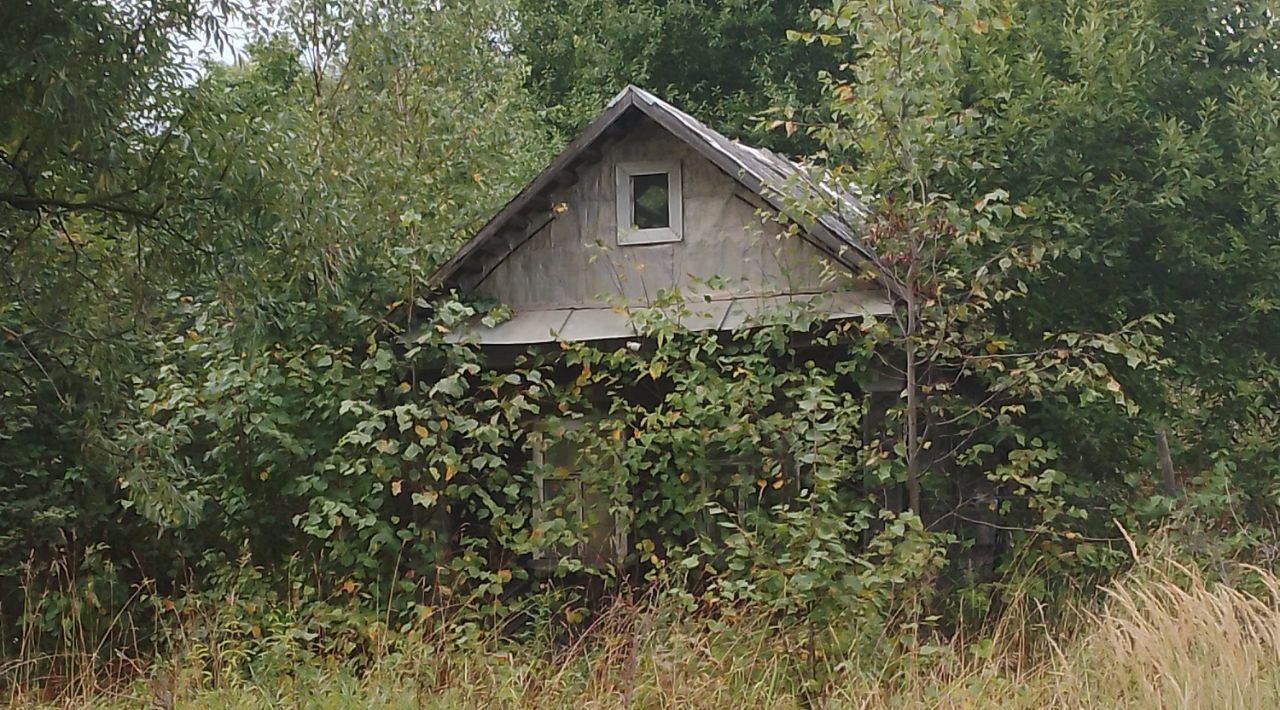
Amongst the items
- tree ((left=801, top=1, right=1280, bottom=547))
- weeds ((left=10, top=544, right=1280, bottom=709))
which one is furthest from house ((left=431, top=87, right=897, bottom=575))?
weeds ((left=10, top=544, right=1280, bottom=709))

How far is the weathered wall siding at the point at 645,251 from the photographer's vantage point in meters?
9.50

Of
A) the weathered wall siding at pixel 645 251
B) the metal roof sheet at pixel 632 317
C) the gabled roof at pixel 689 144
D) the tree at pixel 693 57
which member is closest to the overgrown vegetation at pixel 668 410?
the metal roof sheet at pixel 632 317

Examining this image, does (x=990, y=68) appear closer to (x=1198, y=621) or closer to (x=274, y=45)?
(x=1198, y=621)

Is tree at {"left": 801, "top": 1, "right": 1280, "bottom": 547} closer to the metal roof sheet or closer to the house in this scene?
the metal roof sheet

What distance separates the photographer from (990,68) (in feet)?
31.6

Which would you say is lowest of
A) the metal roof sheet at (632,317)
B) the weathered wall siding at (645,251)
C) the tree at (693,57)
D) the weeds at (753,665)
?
the weeds at (753,665)

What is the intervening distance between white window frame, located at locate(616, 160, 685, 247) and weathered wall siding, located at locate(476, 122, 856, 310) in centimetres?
5

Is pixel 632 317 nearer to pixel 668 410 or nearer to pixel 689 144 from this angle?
pixel 668 410

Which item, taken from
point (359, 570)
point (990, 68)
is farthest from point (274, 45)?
point (990, 68)

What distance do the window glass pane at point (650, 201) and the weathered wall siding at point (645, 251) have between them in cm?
19

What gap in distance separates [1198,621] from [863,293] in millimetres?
4003

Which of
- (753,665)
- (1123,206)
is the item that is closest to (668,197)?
(1123,206)

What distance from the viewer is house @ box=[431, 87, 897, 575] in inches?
363

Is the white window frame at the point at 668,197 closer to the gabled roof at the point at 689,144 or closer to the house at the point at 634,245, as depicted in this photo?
the house at the point at 634,245
